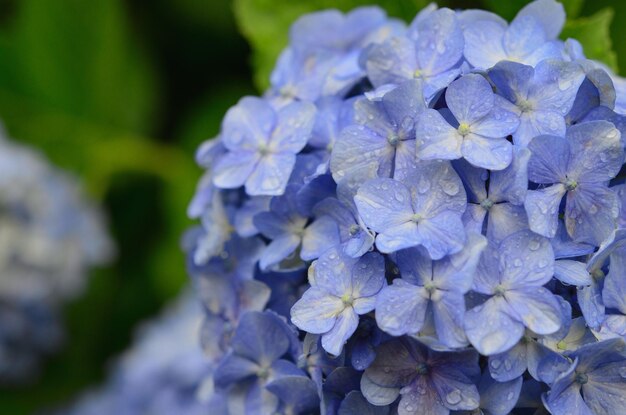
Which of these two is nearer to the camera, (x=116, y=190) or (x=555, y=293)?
(x=555, y=293)

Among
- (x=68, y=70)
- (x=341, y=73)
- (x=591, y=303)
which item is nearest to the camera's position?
(x=591, y=303)

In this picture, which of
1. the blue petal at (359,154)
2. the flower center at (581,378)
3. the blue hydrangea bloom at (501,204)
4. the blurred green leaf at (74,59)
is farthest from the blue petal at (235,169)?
the blurred green leaf at (74,59)

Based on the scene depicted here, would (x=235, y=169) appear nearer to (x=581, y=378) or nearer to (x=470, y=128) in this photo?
(x=470, y=128)

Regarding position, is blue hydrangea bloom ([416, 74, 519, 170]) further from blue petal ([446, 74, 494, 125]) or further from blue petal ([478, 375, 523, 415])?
blue petal ([478, 375, 523, 415])

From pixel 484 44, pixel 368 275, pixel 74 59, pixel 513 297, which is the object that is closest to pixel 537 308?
pixel 513 297

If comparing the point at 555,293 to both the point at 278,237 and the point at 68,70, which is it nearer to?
the point at 278,237

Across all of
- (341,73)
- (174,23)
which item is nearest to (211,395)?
(341,73)

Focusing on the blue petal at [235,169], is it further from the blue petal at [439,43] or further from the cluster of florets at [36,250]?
the cluster of florets at [36,250]
